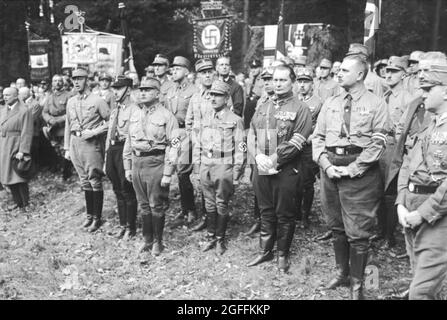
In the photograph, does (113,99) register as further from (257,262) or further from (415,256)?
(415,256)

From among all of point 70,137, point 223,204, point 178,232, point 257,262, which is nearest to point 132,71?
point 70,137

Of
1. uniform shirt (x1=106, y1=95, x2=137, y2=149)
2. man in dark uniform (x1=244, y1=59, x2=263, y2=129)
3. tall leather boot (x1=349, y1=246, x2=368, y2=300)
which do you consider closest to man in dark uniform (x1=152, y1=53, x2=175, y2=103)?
uniform shirt (x1=106, y1=95, x2=137, y2=149)

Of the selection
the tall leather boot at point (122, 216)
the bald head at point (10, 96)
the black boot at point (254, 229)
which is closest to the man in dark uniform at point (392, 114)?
the black boot at point (254, 229)

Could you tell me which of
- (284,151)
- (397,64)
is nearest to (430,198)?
(284,151)

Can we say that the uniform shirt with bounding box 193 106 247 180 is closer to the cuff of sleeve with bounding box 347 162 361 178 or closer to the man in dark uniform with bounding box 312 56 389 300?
the man in dark uniform with bounding box 312 56 389 300

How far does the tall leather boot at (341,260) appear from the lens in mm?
5650

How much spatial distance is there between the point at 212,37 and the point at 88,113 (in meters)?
3.40

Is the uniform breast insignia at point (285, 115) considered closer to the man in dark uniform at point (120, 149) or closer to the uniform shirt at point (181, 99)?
the man in dark uniform at point (120, 149)

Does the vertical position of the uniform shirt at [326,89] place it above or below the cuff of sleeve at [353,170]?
above

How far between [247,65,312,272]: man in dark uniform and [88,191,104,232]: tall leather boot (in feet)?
10.4

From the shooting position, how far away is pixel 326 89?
8.82 meters

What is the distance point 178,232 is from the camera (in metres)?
7.95

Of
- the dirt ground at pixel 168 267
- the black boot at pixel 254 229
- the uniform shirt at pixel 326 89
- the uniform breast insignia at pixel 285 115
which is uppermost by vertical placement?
the uniform shirt at pixel 326 89

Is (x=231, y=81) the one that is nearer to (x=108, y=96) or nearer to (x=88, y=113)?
(x=108, y=96)
